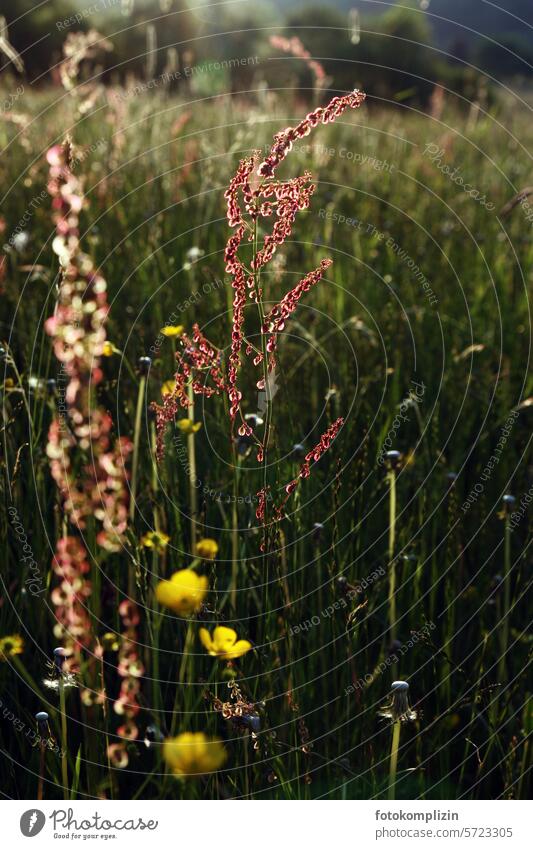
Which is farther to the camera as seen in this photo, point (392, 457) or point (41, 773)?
point (392, 457)

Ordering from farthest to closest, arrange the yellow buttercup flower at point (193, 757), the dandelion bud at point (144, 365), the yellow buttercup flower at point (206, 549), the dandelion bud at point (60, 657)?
the dandelion bud at point (144, 365), the yellow buttercup flower at point (206, 549), the dandelion bud at point (60, 657), the yellow buttercup flower at point (193, 757)

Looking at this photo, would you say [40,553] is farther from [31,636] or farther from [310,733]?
Answer: [310,733]

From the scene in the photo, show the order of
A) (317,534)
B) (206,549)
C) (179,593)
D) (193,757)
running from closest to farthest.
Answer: (193,757) < (179,593) < (206,549) < (317,534)

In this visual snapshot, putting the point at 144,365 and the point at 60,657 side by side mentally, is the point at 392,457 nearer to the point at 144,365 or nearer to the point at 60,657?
the point at 144,365

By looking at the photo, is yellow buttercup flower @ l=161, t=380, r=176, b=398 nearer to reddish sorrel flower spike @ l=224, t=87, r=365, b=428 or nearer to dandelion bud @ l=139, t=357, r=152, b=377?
dandelion bud @ l=139, t=357, r=152, b=377

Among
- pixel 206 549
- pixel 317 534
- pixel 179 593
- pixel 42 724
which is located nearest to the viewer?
pixel 179 593

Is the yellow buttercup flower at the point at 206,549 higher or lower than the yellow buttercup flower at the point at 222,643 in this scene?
higher

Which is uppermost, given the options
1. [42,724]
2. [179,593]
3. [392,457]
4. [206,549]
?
[392,457]

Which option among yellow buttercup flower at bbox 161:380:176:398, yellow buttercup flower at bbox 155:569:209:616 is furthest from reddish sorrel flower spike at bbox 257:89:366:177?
yellow buttercup flower at bbox 155:569:209:616

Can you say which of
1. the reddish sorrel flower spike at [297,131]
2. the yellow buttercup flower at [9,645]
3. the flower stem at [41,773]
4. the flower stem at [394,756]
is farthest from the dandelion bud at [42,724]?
the reddish sorrel flower spike at [297,131]

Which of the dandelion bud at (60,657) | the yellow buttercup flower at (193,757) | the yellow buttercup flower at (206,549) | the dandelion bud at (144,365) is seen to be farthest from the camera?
the dandelion bud at (144,365)

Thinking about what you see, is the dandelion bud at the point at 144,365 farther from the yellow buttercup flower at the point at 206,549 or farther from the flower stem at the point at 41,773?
the flower stem at the point at 41,773

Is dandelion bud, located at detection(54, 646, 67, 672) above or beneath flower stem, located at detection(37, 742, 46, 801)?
above

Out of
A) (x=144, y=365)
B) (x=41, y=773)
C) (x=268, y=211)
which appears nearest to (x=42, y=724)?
(x=41, y=773)
